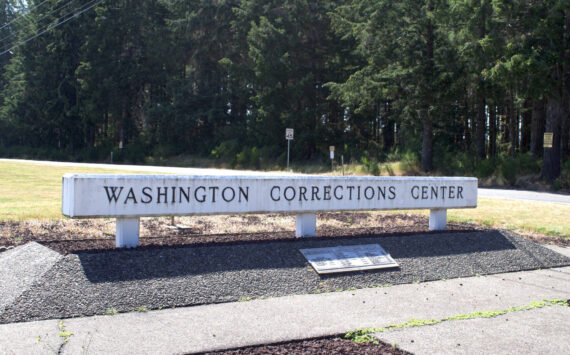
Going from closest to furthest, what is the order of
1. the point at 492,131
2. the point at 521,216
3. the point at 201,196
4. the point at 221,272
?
the point at 221,272 < the point at 201,196 < the point at 521,216 < the point at 492,131

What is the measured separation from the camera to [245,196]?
755cm

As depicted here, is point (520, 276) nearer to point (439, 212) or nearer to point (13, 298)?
point (439, 212)

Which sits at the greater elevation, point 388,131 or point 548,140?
point 388,131

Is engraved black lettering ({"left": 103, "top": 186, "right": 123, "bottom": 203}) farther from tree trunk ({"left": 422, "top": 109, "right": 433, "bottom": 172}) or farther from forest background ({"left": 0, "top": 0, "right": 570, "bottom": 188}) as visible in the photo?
tree trunk ({"left": 422, "top": 109, "right": 433, "bottom": 172})

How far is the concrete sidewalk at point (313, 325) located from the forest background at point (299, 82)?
18112 millimetres

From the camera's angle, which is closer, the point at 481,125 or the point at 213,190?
the point at 213,190

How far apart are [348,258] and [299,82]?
33.1 metres

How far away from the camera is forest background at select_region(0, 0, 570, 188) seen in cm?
2350

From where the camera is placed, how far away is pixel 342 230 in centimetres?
935

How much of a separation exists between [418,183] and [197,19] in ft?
136

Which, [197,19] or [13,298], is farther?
[197,19]

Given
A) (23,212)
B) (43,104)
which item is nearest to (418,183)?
(23,212)

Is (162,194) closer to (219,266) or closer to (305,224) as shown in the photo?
(219,266)

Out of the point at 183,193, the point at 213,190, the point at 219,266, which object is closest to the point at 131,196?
the point at 183,193
